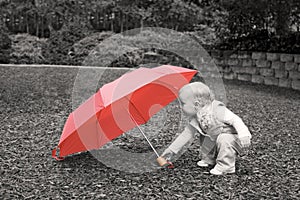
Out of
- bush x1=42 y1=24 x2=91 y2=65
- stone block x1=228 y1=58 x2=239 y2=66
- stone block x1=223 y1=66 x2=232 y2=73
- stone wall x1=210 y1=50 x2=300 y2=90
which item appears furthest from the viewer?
bush x1=42 y1=24 x2=91 y2=65

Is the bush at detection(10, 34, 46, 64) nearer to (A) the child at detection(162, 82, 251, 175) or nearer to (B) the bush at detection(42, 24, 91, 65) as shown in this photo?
(B) the bush at detection(42, 24, 91, 65)

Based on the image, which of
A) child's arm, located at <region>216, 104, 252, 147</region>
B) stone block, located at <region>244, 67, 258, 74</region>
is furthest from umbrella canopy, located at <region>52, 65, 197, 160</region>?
stone block, located at <region>244, 67, 258, 74</region>

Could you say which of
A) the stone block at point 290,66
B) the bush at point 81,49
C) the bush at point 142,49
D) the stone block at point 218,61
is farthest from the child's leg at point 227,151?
the bush at point 81,49

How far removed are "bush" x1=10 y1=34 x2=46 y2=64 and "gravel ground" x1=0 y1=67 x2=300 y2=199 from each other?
31.5 feet

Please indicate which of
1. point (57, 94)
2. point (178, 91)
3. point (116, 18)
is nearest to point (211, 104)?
point (178, 91)

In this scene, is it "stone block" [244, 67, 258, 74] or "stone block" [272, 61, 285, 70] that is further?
"stone block" [244, 67, 258, 74]

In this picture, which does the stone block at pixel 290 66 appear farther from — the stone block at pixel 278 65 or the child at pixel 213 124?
the child at pixel 213 124

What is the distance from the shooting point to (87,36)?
53.5 ft

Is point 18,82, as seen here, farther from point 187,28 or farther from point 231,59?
point 187,28

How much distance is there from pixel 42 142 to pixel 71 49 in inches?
445

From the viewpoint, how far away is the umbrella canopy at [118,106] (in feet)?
11.9

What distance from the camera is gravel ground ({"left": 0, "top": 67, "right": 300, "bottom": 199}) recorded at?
3.34 meters

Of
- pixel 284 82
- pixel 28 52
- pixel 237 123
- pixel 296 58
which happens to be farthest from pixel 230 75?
pixel 237 123

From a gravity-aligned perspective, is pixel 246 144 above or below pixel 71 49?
above
